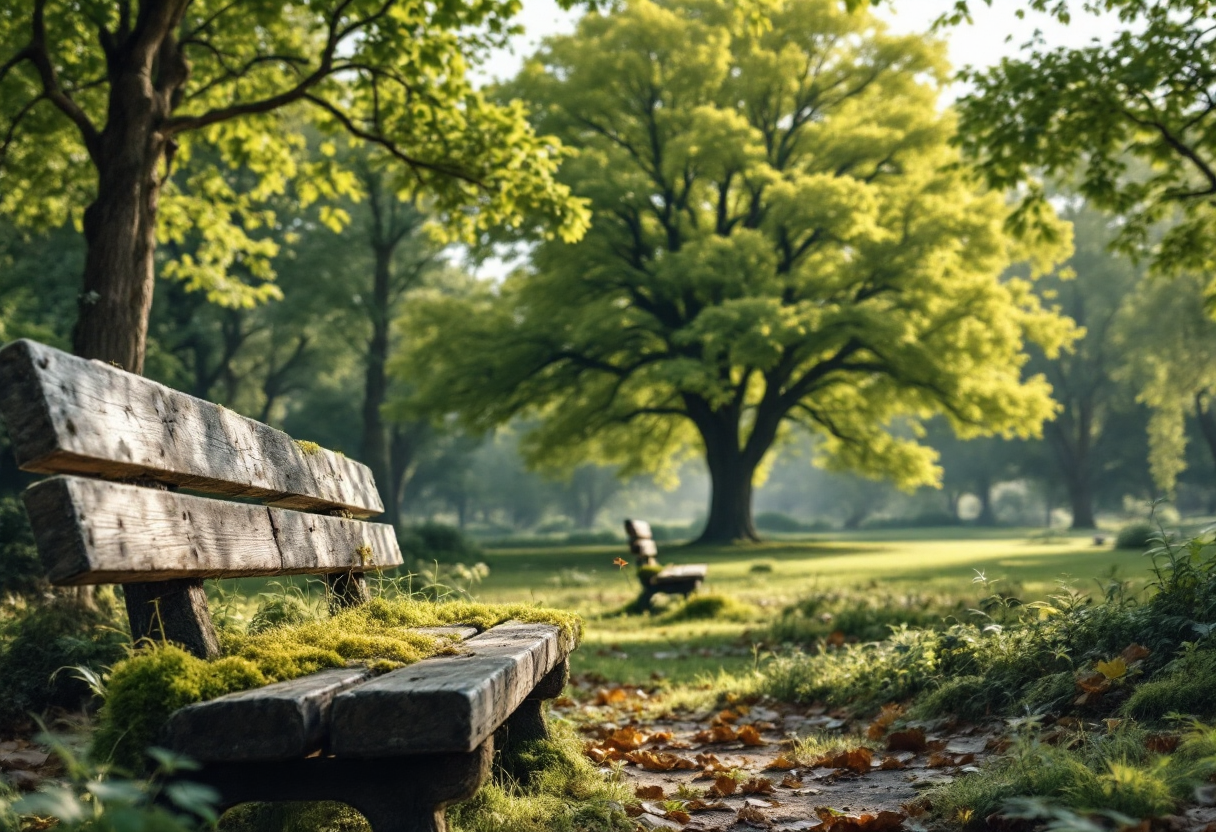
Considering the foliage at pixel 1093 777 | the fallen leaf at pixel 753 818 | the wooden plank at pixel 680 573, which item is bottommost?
the fallen leaf at pixel 753 818

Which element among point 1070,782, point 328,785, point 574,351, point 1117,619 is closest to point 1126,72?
point 1117,619

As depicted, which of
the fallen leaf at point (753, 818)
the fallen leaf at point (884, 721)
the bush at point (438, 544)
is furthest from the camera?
the bush at point (438, 544)

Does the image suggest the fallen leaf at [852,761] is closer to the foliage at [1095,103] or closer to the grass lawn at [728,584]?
the grass lawn at [728,584]

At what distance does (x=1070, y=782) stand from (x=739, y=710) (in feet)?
10.00

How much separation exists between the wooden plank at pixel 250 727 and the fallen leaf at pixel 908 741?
3275 millimetres

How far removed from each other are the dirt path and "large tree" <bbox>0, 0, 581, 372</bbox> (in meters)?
4.86

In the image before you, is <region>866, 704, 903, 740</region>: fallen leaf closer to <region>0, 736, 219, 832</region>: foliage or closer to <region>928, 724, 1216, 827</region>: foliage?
<region>928, 724, 1216, 827</region>: foliage

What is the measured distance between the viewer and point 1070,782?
3.13 metres

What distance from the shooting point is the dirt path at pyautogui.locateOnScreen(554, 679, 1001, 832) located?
370 centimetres

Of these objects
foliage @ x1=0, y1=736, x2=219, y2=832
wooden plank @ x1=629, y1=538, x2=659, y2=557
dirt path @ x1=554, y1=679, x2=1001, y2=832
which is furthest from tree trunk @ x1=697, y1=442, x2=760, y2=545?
foliage @ x1=0, y1=736, x2=219, y2=832

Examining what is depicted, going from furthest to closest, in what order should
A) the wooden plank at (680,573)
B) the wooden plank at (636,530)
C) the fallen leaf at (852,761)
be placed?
1. the wooden plank at (636,530)
2. the wooden plank at (680,573)
3. the fallen leaf at (852,761)

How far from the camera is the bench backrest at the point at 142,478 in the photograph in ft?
6.82

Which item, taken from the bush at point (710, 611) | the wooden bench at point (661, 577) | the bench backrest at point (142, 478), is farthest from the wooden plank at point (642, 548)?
the bench backrest at point (142, 478)

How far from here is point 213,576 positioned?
279cm
